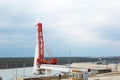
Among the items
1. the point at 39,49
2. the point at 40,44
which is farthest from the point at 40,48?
the point at 40,44

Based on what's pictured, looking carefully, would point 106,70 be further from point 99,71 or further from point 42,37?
point 42,37

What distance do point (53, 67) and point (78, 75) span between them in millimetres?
53657

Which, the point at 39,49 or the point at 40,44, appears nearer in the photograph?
the point at 39,49

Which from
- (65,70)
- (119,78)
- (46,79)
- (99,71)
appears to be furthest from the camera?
(65,70)

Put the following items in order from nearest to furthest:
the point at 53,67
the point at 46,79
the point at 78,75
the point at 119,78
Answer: the point at 78,75, the point at 119,78, the point at 46,79, the point at 53,67

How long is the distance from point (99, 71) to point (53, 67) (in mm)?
23897

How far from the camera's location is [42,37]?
402 feet

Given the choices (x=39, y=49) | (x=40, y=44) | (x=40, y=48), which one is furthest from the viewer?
(x=40, y=44)

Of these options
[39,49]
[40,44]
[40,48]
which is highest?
[40,44]

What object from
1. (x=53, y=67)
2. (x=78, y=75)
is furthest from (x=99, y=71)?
Result: (x=78, y=75)

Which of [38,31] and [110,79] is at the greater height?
[38,31]

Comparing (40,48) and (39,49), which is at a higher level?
(40,48)

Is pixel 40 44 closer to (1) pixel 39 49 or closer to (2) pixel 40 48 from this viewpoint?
(2) pixel 40 48

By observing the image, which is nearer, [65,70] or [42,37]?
[65,70]
